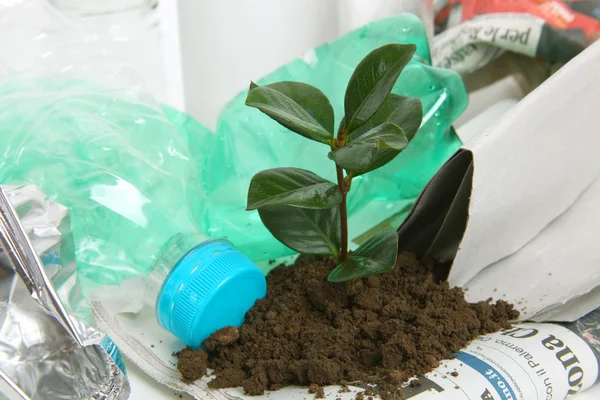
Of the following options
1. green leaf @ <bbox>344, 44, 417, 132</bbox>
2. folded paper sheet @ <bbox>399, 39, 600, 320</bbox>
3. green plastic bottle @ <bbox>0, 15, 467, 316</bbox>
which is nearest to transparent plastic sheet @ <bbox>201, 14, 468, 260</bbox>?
green plastic bottle @ <bbox>0, 15, 467, 316</bbox>

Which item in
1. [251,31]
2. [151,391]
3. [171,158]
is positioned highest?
[251,31]

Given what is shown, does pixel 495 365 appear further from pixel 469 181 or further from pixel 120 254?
pixel 120 254

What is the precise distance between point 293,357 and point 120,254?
9.2 inches

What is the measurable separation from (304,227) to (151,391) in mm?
194

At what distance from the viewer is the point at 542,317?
0.52 meters

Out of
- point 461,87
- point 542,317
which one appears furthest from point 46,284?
point 461,87

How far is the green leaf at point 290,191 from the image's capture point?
1.37ft

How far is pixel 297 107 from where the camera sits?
435mm

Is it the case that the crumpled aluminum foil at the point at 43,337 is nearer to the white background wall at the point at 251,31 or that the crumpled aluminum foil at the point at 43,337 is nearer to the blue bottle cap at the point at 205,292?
the blue bottle cap at the point at 205,292

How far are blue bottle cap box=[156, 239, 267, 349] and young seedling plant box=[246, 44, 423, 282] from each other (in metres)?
0.05

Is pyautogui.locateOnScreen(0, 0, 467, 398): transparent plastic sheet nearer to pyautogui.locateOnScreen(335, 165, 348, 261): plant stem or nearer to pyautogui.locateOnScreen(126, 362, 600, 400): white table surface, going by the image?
pyautogui.locateOnScreen(126, 362, 600, 400): white table surface

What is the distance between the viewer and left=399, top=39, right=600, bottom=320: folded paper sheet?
1.70 ft

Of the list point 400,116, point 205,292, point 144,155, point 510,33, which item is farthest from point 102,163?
point 510,33

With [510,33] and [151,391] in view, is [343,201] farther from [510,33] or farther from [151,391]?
[510,33]
